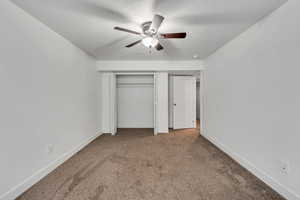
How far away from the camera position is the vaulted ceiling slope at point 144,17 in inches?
56.0

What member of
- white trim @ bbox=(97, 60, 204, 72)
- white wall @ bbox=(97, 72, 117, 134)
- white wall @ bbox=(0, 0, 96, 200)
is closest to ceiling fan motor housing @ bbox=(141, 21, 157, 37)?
white wall @ bbox=(0, 0, 96, 200)

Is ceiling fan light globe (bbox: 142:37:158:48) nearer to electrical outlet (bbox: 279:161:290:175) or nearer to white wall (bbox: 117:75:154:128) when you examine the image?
electrical outlet (bbox: 279:161:290:175)

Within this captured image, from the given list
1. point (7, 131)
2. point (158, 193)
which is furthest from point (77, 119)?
point (158, 193)

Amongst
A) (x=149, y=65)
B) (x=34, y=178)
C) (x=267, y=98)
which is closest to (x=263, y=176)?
(x=267, y=98)

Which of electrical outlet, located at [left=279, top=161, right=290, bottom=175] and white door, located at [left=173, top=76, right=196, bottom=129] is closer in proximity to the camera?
electrical outlet, located at [left=279, top=161, right=290, bottom=175]

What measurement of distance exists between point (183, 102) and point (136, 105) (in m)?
1.70

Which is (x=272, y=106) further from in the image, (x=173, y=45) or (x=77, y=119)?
(x=77, y=119)

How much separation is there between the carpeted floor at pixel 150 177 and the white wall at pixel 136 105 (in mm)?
1800

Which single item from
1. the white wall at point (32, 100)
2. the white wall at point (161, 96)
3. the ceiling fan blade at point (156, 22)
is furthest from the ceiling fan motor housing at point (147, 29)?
the white wall at point (161, 96)

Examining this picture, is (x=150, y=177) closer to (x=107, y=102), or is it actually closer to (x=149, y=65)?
(x=107, y=102)

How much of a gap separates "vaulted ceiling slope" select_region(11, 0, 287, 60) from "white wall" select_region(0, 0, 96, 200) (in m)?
0.28

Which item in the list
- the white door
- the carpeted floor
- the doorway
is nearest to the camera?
the carpeted floor

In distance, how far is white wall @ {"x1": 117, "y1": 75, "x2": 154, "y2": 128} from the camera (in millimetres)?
4539

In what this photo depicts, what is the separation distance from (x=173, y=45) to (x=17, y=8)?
7.64ft
